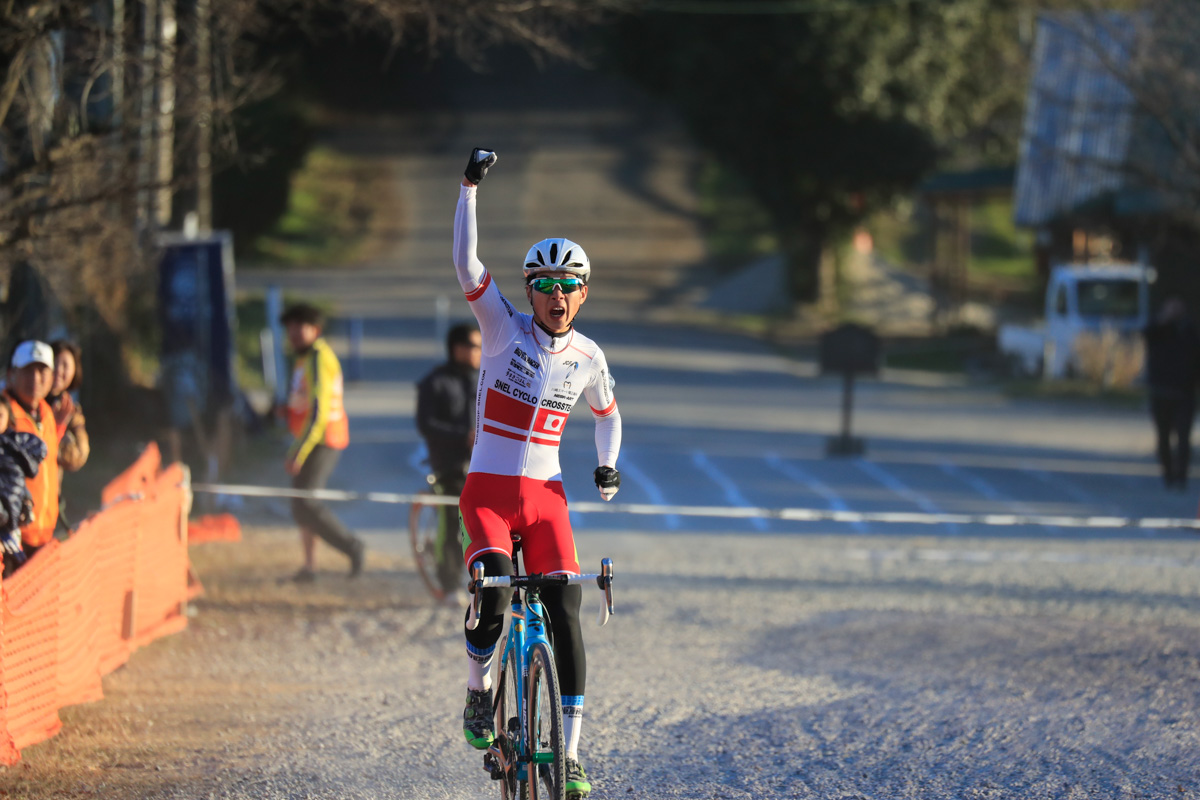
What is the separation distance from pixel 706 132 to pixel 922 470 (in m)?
20.2

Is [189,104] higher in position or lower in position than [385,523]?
higher

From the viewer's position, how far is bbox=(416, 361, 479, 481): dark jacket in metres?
8.87

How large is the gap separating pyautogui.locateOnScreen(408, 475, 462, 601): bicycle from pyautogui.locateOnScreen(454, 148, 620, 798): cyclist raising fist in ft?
12.2

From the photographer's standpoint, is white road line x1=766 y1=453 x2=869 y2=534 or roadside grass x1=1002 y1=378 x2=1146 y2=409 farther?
roadside grass x1=1002 y1=378 x2=1146 y2=409

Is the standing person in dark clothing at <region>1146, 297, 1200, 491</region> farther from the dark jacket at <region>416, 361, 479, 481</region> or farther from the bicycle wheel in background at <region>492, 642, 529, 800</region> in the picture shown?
the bicycle wheel in background at <region>492, 642, 529, 800</region>

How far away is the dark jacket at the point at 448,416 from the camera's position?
887 cm

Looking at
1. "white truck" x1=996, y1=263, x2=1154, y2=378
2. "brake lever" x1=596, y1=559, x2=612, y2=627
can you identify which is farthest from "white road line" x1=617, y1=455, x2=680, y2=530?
"white truck" x1=996, y1=263, x2=1154, y2=378

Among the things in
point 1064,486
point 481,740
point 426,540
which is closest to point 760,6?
point 1064,486

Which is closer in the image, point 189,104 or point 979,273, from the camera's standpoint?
point 189,104

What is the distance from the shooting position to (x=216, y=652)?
761cm

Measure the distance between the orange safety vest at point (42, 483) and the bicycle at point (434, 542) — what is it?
2.72 m

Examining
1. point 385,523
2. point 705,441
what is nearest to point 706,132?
point 705,441

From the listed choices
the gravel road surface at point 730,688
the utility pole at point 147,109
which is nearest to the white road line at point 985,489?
the gravel road surface at point 730,688

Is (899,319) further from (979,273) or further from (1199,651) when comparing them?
(1199,651)
